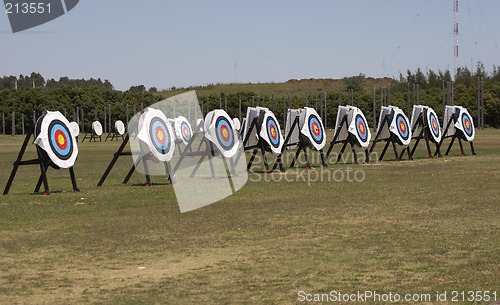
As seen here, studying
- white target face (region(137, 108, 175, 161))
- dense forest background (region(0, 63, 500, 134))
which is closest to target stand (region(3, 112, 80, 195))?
white target face (region(137, 108, 175, 161))

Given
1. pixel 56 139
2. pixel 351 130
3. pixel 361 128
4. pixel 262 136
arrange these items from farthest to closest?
1. pixel 361 128
2. pixel 351 130
3. pixel 262 136
4. pixel 56 139

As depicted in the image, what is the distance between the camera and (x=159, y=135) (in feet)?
81.7

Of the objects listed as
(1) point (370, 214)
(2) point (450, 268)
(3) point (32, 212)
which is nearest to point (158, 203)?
(3) point (32, 212)

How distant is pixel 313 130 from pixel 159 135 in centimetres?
772

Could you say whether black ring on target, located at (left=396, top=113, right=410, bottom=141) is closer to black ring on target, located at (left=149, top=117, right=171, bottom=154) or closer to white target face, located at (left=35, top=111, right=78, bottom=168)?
black ring on target, located at (left=149, top=117, right=171, bottom=154)

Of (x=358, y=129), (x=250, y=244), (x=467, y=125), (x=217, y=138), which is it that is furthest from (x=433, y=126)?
(x=250, y=244)

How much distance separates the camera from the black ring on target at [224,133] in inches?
1063

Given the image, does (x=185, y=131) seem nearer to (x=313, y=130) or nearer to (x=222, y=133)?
(x=313, y=130)

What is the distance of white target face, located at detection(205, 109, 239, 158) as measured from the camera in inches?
1051

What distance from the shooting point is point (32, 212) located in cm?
1794

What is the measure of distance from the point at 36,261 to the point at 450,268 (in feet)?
17.0

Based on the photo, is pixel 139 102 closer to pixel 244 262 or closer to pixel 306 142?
pixel 306 142

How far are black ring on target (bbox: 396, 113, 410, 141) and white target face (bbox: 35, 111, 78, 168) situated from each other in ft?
52.6

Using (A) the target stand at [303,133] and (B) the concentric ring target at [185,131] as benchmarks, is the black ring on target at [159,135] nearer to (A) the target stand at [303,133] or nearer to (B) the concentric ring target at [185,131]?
(A) the target stand at [303,133]
